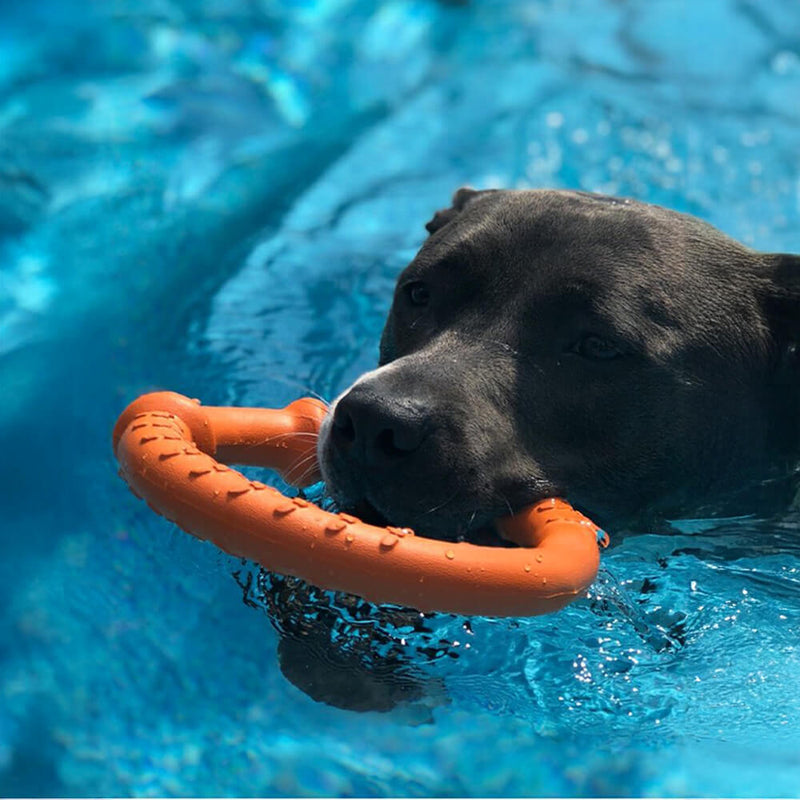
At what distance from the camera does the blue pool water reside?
3729 mm

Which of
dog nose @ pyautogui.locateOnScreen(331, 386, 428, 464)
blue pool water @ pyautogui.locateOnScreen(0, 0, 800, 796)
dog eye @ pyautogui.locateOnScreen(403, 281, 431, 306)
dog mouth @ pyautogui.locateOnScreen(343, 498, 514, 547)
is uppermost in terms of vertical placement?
dog nose @ pyautogui.locateOnScreen(331, 386, 428, 464)

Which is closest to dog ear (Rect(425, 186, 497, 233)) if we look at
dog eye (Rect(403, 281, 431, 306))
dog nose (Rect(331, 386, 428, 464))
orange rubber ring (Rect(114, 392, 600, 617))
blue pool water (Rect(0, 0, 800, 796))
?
Answer: dog eye (Rect(403, 281, 431, 306))

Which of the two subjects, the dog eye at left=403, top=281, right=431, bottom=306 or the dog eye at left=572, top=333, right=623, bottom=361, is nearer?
the dog eye at left=572, top=333, right=623, bottom=361

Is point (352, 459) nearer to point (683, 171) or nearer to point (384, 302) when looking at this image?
point (384, 302)

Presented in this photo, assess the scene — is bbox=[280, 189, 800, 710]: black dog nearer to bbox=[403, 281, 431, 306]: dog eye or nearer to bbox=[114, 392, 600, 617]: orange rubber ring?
bbox=[403, 281, 431, 306]: dog eye

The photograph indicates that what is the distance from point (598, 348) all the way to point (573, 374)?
0.11 m

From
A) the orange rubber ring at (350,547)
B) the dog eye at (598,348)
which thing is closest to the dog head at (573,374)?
the dog eye at (598,348)

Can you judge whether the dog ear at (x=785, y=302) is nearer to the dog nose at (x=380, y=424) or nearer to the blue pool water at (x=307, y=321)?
the blue pool water at (x=307, y=321)

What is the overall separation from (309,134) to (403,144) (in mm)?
594

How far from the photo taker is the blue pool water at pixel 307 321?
3729 mm

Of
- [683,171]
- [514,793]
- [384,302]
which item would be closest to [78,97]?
[384,302]

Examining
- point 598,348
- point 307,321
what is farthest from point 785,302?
point 307,321

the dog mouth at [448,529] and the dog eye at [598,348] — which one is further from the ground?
the dog eye at [598,348]

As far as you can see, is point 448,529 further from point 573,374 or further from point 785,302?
point 785,302
